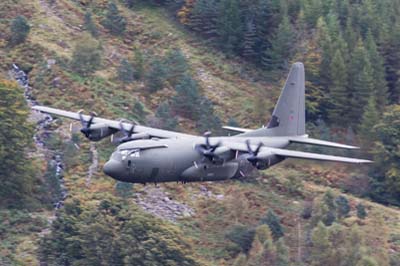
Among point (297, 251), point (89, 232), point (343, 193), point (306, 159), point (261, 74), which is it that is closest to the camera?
point (306, 159)

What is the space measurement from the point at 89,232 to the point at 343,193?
19.1 metres

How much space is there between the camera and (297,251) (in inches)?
2384

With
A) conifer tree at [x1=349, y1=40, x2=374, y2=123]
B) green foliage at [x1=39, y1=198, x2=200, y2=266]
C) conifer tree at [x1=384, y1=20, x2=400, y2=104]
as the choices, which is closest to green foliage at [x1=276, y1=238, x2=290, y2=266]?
green foliage at [x1=39, y1=198, x2=200, y2=266]

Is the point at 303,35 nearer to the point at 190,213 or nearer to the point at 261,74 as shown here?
the point at 261,74

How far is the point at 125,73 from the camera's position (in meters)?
75.0

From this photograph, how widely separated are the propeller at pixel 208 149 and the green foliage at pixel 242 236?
1325cm

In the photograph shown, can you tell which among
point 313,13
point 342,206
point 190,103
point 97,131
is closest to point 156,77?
point 190,103

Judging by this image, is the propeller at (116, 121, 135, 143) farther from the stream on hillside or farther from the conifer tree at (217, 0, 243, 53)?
the conifer tree at (217, 0, 243, 53)

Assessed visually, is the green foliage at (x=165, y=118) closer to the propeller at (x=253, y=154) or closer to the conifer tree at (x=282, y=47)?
the conifer tree at (x=282, y=47)

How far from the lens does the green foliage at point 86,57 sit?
73438 millimetres

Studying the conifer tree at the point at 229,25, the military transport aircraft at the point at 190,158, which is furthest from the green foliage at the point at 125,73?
the military transport aircraft at the point at 190,158

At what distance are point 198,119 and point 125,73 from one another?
21.4 feet

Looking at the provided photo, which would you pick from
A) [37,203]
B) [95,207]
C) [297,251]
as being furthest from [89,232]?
[297,251]

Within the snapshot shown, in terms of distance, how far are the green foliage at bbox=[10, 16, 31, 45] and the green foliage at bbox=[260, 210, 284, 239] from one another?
2343cm
